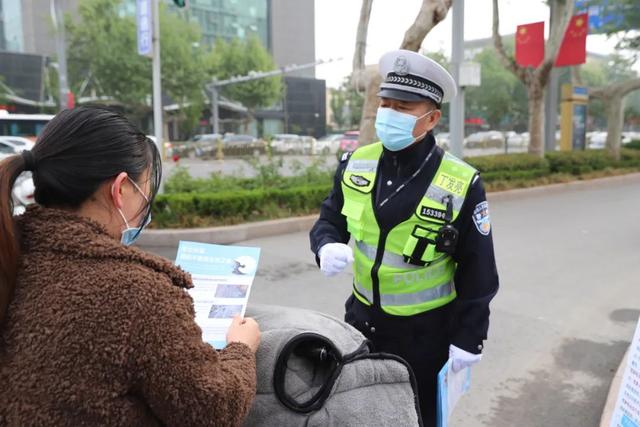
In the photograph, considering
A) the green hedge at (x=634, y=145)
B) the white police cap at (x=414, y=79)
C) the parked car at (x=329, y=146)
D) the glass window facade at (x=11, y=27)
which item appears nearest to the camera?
the white police cap at (x=414, y=79)

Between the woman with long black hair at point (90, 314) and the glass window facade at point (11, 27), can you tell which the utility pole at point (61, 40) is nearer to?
the woman with long black hair at point (90, 314)

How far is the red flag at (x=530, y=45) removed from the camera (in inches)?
588

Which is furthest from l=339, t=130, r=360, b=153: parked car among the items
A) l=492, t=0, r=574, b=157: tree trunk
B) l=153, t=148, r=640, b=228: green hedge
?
l=492, t=0, r=574, b=157: tree trunk

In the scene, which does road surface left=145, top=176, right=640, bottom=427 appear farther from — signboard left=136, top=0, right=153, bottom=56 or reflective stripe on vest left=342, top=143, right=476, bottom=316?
signboard left=136, top=0, right=153, bottom=56

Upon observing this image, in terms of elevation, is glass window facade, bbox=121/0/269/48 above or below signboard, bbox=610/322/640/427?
above

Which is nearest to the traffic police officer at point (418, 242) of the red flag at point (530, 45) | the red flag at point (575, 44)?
the red flag at point (530, 45)

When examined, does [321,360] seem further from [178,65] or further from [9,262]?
[178,65]

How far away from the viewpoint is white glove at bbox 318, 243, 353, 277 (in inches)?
83.0

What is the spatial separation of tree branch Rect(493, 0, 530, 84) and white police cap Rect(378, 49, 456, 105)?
1350cm

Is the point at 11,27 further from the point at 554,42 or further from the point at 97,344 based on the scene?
the point at 97,344

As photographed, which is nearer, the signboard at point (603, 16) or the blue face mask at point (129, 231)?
the blue face mask at point (129, 231)

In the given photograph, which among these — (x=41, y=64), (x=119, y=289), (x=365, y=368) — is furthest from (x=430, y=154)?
(x=41, y=64)

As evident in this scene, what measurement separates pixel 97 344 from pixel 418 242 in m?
1.19

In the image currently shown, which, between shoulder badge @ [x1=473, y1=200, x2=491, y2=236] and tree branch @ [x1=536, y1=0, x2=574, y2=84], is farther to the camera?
tree branch @ [x1=536, y1=0, x2=574, y2=84]
